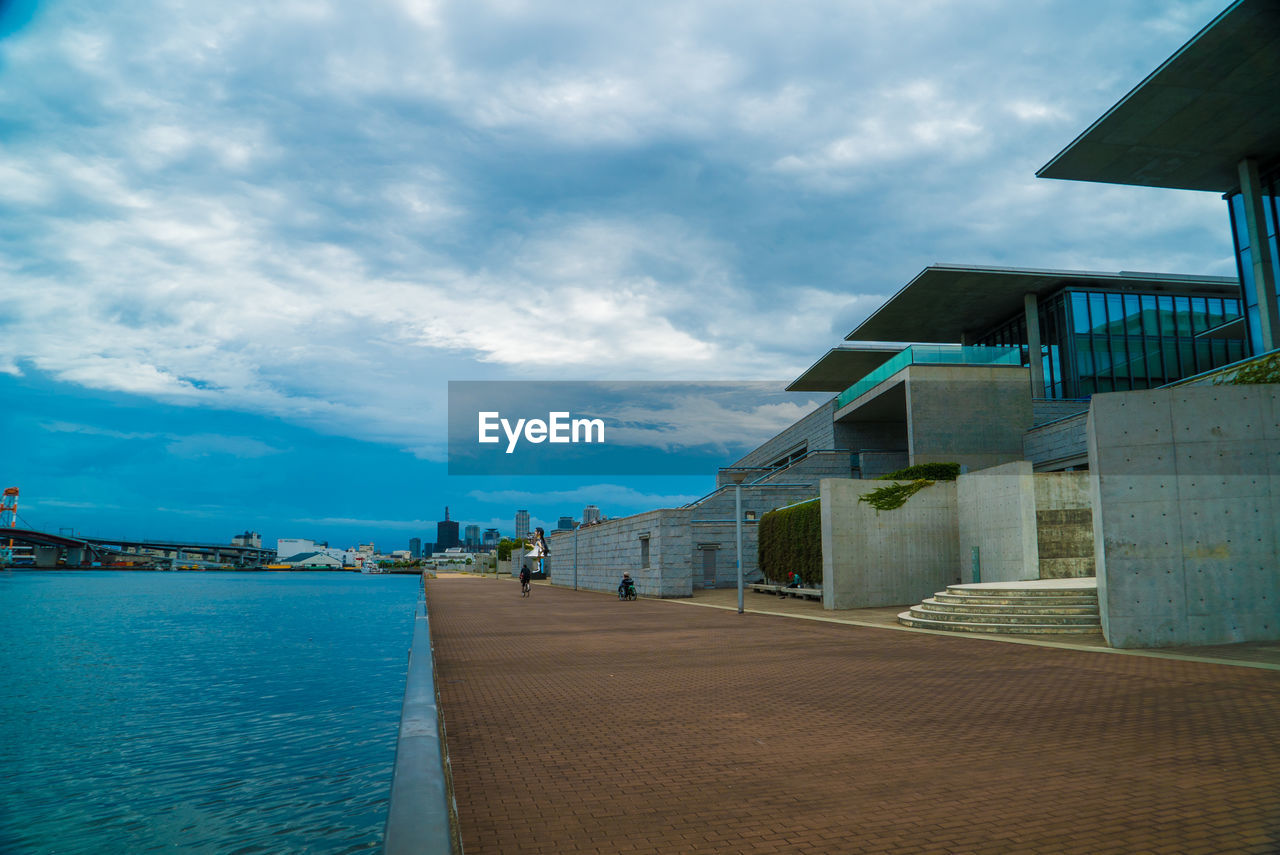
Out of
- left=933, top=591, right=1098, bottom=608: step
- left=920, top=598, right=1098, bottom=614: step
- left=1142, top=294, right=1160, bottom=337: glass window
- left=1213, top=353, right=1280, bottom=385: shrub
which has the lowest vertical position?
left=920, top=598, right=1098, bottom=614: step

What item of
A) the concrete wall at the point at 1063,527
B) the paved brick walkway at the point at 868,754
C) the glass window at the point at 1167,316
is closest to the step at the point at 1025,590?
the concrete wall at the point at 1063,527

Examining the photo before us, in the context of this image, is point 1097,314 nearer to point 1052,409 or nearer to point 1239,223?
point 1052,409

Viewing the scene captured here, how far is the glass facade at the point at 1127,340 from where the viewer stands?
119 feet

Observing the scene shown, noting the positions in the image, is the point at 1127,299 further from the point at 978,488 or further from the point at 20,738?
the point at 20,738

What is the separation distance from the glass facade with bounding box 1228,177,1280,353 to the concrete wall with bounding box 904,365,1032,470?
776 centimetres

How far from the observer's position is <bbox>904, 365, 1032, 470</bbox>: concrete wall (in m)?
31.8

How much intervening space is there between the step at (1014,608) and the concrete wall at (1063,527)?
428 centimetres

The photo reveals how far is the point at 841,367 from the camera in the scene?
51188 millimetres

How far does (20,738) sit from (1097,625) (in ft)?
59.0

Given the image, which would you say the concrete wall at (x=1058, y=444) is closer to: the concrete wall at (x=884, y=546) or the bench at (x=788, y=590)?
the concrete wall at (x=884, y=546)

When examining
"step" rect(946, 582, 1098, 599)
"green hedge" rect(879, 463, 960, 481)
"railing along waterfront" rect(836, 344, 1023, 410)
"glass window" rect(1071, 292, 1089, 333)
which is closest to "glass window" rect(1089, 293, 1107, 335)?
"glass window" rect(1071, 292, 1089, 333)

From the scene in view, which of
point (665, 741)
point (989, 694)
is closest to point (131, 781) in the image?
point (665, 741)

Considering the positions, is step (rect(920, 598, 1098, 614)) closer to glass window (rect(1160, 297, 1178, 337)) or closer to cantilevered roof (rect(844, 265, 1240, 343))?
cantilevered roof (rect(844, 265, 1240, 343))

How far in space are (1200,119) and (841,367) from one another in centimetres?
2752
